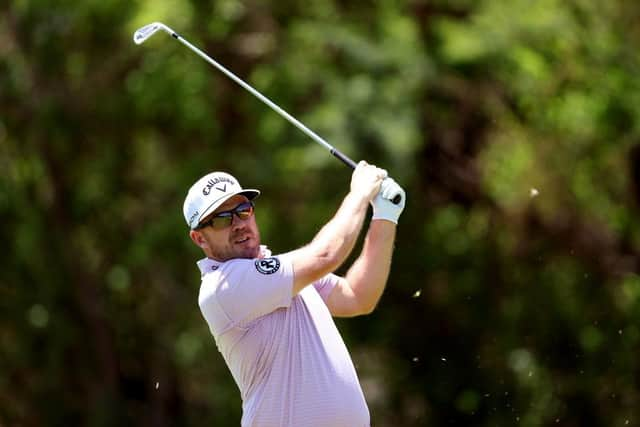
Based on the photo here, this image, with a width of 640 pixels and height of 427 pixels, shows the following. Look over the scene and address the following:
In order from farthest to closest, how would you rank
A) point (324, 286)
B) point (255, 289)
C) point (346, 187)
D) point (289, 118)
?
point (346, 187)
point (289, 118)
point (324, 286)
point (255, 289)

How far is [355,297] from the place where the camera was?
17.1ft

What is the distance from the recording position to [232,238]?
4844 mm

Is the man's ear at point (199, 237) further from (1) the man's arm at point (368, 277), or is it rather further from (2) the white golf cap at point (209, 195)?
(1) the man's arm at point (368, 277)

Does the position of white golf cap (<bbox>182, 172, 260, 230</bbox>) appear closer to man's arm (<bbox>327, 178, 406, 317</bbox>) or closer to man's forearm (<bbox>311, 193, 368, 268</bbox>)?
man's forearm (<bbox>311, 193, 368, 268</bbox>)

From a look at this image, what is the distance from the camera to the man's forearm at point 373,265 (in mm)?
4969

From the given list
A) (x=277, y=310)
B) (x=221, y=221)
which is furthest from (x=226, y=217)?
(x=277, y=310)

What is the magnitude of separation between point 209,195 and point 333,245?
459mm

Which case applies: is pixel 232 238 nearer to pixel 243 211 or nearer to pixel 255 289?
pixel 243 211

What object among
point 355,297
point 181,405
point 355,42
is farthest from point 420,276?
point 355,297

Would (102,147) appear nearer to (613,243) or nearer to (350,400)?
(613,243)

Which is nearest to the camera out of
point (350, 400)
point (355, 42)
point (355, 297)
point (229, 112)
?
point (350, 400)

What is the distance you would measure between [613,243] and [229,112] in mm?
3993

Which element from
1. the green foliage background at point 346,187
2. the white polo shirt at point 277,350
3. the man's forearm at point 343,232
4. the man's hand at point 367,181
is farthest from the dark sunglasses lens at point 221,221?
the green foliage background at point 346,187

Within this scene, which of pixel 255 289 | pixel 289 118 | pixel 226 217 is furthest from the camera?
pixel 289 118
